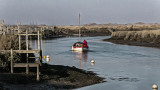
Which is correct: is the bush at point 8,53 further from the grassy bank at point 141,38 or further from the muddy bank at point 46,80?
the grassy bank at point 141,38

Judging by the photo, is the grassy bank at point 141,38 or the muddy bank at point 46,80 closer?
the muddy bank at point 46,80

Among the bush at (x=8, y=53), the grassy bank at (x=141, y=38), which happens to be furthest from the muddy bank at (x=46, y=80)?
the grassy bank at (x=141, y=38)

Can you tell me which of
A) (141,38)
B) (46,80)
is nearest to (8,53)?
(46,80)

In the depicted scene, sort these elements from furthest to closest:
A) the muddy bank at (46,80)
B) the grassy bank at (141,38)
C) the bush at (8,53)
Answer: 1. the grassy bank at (141,38)
2. the bush at (8,53)
3. the muddy bank at (46,80)

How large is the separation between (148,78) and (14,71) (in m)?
10.1

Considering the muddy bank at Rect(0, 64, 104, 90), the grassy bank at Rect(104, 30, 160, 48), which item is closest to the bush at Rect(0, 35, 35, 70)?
the muddy bank at Rect(0, 64, 104, 90)

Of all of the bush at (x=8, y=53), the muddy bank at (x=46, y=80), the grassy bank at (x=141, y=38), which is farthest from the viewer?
the grassy bank at (x=141, y=38)

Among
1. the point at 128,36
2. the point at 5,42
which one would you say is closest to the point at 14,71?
the point at 5,42

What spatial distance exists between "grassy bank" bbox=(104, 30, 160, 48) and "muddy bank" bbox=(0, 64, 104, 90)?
125 ft

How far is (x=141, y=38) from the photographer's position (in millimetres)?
72875

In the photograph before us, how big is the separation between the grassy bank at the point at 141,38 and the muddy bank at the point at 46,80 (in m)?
38.0

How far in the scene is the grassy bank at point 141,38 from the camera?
64.7 metres

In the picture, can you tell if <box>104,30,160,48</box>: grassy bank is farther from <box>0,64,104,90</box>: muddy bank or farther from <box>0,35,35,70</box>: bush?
<box>0,64,104,90</box>: muddy bank

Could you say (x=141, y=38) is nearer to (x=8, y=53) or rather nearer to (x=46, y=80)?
(x=8, y=53)
